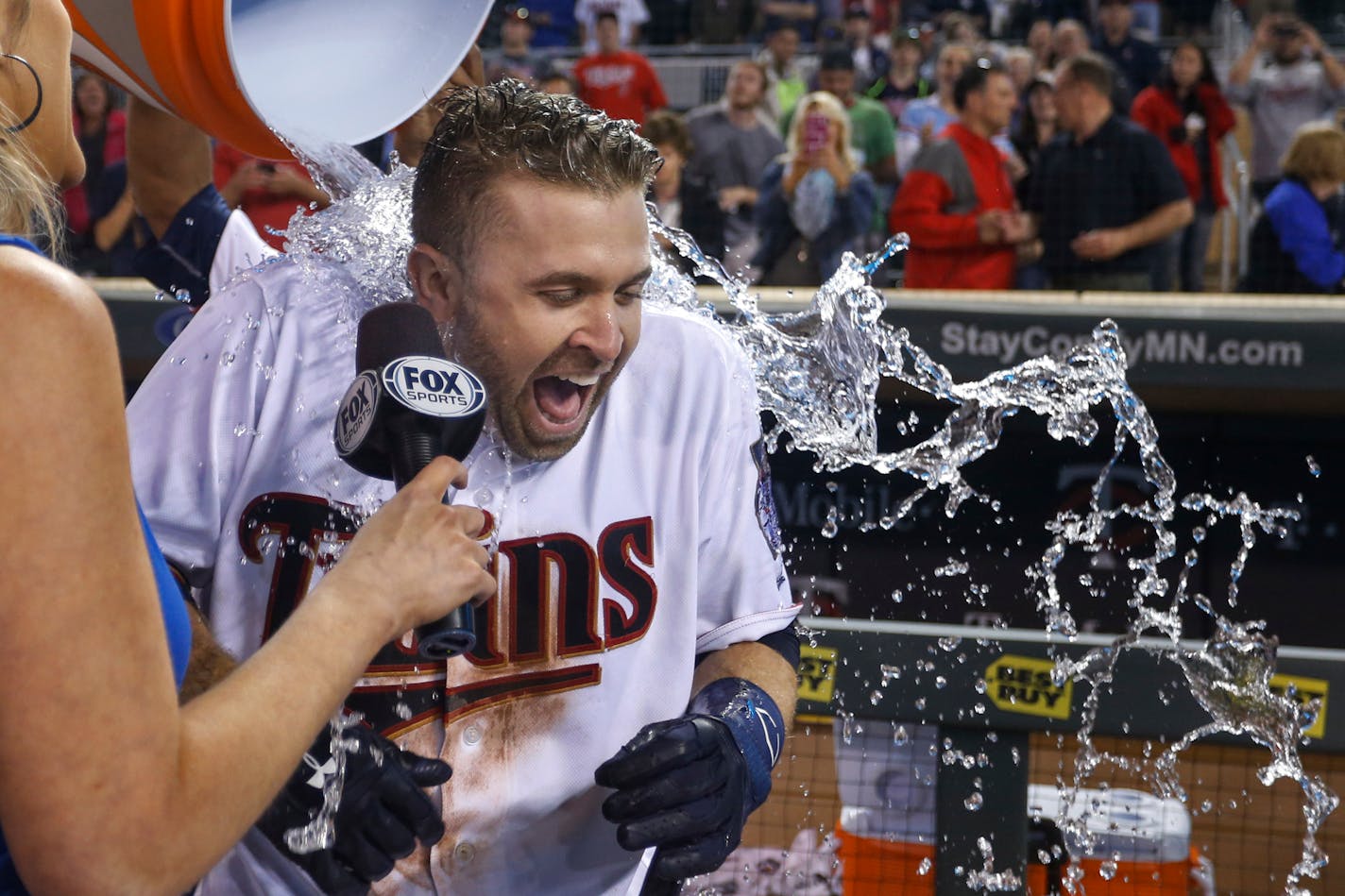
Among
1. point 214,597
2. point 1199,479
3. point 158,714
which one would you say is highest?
→ point 158,714

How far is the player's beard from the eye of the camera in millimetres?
1955

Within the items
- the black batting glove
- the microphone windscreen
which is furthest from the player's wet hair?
the black batting glove

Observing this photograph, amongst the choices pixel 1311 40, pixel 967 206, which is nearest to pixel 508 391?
pixel 967 206

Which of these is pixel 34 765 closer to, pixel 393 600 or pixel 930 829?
pixel 393 600

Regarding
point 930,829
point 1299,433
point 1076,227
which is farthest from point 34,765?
point 1076,227

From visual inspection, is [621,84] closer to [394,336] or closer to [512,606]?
[512,606]

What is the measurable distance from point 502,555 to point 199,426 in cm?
42

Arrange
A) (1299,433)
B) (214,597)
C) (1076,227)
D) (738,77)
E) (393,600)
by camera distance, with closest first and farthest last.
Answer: (393,600) < (214,597) < (1299,433) < (1076,227) < (738,77)

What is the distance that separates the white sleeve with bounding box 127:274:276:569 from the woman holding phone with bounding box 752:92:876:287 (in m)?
4.53

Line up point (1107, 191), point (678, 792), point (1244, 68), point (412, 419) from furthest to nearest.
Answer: point (1244, 68) < point (1107, 191) < point (678, 792) < point (412, 419)

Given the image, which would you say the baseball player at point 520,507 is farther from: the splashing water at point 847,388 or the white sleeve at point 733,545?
the splashing water at point 847,388

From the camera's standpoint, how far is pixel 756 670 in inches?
83.0

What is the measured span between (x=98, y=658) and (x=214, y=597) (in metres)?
0.92

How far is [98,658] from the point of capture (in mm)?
1014
